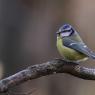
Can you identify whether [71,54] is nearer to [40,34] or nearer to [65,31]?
[65,31]

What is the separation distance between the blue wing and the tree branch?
163mm

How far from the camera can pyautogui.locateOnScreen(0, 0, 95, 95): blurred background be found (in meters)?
4.85

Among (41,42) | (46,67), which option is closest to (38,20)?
(41,42)

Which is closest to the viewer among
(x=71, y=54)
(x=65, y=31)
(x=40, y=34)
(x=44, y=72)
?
(x=44, y=72)

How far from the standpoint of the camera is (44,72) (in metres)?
2.84

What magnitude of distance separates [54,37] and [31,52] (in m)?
0.28

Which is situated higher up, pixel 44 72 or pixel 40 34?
pixel 40 34

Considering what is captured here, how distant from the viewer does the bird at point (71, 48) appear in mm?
3254

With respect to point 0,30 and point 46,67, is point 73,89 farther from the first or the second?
point 46,67

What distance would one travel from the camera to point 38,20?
4996mm

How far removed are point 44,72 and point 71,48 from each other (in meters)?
0.52

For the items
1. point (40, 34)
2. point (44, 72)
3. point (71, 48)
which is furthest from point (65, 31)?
point (40, 34)

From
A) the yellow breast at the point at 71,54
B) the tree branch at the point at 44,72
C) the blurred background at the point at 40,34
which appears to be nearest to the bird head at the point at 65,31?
the yellow breast at the point at 71,54

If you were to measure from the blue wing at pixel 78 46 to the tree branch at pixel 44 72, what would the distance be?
163mm
